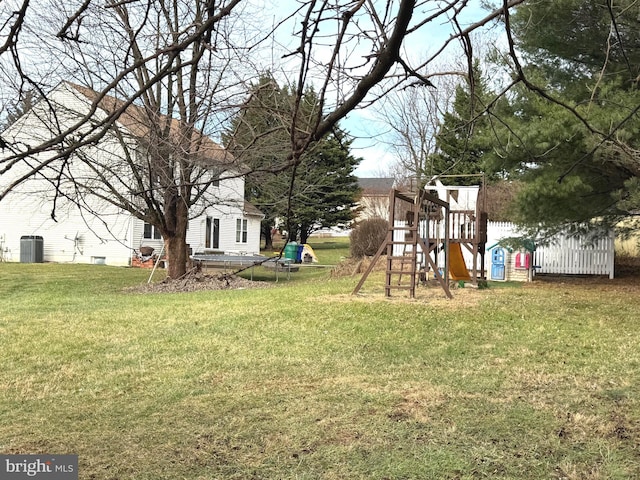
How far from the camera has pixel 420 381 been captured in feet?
16.5

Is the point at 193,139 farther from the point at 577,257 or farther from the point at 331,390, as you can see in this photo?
the point at 577,257

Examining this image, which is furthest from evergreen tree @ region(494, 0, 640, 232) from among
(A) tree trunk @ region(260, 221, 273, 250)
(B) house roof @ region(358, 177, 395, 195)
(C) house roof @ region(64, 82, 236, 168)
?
(B) house roof @ region(358, 177, 395, 195)

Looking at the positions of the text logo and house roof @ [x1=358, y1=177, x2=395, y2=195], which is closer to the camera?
the text logo

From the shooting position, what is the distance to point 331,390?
478cm

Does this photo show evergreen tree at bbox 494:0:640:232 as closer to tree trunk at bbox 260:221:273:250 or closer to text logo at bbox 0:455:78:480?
text logo at bbox 0:455:78:480

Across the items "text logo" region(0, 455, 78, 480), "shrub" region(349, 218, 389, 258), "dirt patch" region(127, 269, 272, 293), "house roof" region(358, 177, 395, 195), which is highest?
"house roof" region(358, 177, 395, 195)

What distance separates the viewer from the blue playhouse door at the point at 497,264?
14414 millimetres

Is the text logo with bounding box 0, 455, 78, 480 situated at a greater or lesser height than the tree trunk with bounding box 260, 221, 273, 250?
lesser

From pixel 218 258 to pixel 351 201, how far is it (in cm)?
2013

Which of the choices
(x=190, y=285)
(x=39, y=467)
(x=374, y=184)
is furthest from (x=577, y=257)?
(x=374, y=184)

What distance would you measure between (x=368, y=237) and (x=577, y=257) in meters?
6.92

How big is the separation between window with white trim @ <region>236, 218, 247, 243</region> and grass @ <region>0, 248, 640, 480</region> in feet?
64.5

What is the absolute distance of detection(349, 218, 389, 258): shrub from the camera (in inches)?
802

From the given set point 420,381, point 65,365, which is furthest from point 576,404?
point 65,365
